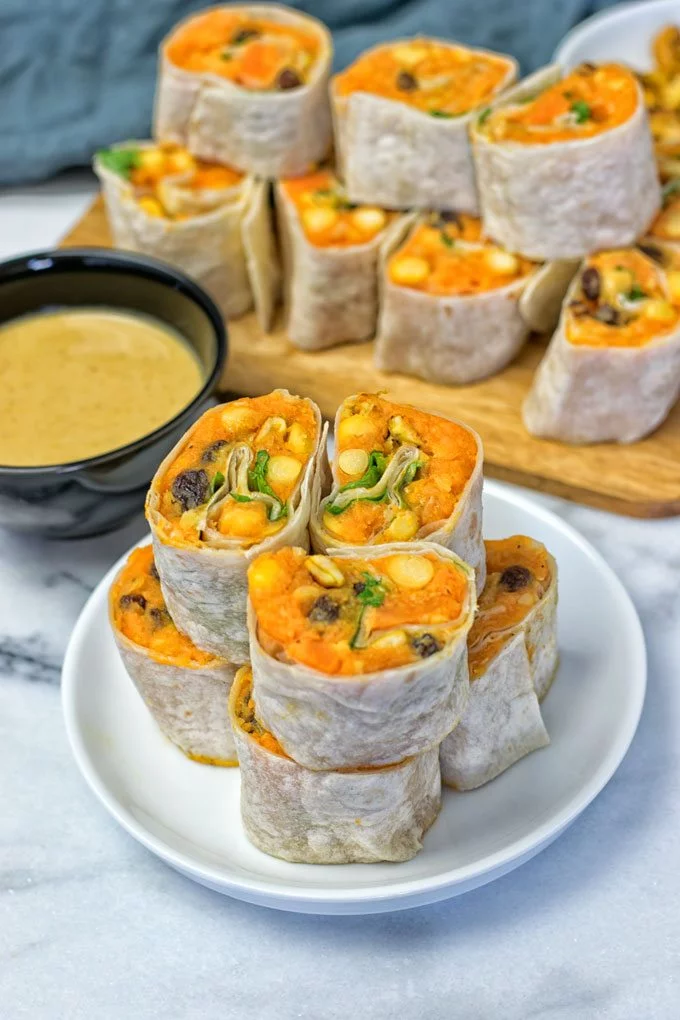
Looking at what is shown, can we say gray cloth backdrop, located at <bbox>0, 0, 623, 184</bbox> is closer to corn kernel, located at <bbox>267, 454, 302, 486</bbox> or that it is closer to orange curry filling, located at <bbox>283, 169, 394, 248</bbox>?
orange curry filling, located at <bbox>283, 169, 394, 248</bbox>

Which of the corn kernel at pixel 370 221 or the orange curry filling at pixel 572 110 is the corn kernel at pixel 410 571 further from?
the corn kernel at pixel 370 221

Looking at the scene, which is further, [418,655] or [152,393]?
[152,393]

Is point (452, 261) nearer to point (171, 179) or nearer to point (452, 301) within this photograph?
point (452, 301)

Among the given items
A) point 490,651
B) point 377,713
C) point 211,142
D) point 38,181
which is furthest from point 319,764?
point 38,181

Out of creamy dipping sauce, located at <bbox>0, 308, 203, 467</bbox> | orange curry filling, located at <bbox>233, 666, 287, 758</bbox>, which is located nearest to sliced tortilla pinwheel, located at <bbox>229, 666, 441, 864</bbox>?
orange curry filling, located at <bbox>233, 666, 287, 758</bbox>

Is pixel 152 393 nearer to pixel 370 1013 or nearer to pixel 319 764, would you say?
pixel 319 764

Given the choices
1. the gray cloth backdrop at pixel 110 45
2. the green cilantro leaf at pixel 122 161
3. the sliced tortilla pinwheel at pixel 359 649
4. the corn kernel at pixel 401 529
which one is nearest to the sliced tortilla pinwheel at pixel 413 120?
the green cilantro leaf at pixel 122 161

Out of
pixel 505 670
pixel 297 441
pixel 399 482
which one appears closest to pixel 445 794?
pixel 505 670
